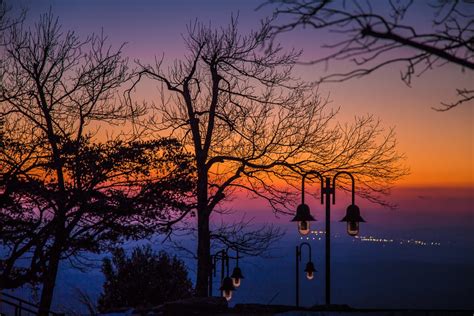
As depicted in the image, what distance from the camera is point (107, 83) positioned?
866 inches

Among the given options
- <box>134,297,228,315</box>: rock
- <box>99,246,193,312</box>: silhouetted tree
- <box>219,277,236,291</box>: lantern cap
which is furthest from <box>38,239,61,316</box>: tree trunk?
<box>99,246,193,312</box>: silhouetted tree

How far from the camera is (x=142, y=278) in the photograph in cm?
3003

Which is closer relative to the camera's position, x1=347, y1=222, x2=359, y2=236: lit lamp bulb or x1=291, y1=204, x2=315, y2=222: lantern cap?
x1=347, y1=222, x2=359, y2=236: lit lamp bulb

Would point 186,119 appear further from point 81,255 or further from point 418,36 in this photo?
point 418,36

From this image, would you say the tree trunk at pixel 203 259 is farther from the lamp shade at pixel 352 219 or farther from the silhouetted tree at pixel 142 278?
the lamp shade at pixel 352 219

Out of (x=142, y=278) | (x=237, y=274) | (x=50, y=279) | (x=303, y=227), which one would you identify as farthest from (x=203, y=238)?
(x=142, y=278)

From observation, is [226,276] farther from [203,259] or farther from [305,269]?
[305,269]

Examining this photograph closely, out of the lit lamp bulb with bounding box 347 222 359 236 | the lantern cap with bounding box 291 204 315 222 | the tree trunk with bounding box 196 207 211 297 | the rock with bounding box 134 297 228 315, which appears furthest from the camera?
the tree trunk with bounding box 196 207 211 297

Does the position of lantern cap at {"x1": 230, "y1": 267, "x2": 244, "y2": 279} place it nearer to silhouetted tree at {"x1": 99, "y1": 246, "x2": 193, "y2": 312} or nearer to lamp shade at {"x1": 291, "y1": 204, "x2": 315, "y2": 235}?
silhouetted tree at {"x1": 99, "y1": 246, "x2": 193, "y2": 312}

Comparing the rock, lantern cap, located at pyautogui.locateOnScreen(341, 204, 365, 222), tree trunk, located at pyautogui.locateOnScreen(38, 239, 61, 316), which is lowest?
the rock

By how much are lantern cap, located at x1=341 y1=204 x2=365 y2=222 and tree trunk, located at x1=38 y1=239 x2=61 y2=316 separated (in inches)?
307

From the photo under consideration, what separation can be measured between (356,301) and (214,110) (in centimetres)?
12786

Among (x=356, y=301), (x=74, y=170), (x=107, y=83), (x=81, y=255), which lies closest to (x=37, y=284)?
(x=81, y=255)

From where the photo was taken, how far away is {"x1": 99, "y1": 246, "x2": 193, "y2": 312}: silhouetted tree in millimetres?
29422
